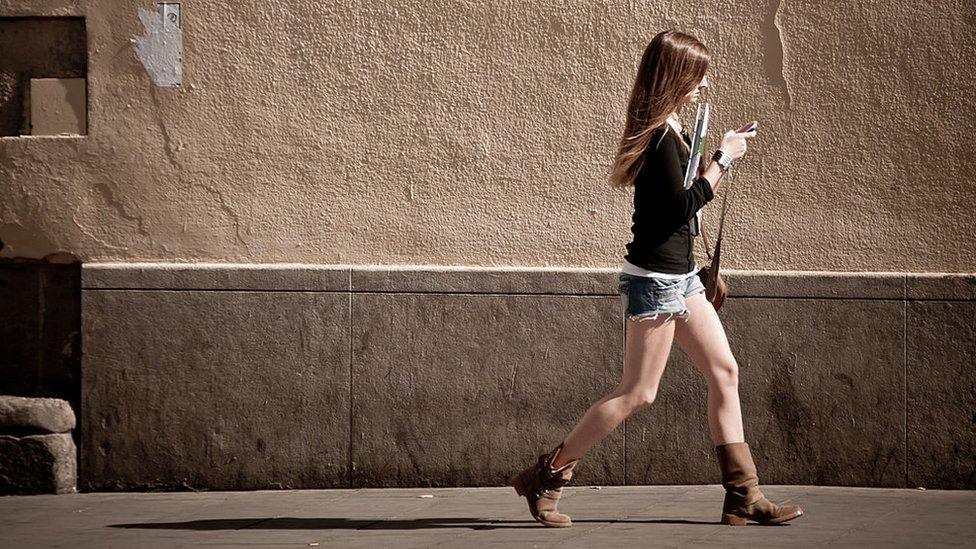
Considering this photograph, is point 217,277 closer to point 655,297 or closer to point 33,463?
point 33,463

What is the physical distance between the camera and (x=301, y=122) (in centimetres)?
686

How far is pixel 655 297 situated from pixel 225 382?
7.77ft

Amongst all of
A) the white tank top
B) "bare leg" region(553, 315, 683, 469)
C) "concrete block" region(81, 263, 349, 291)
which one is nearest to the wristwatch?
the white tank top

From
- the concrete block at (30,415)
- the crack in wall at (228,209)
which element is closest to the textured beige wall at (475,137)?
the crack in wall at (228,209)

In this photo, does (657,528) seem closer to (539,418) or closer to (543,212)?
(539,418)

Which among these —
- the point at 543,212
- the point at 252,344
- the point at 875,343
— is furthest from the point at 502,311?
the point at 875,343

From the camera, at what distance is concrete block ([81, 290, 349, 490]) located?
675 cm

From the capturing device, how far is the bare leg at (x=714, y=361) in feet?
17.9

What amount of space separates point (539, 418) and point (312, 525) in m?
1.35

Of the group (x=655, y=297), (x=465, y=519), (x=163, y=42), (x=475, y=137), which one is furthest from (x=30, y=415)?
(x=655, y=297)

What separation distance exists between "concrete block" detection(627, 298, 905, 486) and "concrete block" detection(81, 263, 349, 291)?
1659mm

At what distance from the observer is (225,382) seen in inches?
266

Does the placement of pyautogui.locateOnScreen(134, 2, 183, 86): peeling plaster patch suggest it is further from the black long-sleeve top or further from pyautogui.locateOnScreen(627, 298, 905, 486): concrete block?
pyautogui.locateOnScreen(627, 298, 905, 486): concrete block

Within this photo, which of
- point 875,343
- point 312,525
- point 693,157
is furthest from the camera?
point 875,343
